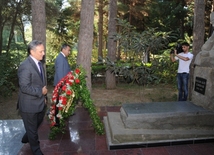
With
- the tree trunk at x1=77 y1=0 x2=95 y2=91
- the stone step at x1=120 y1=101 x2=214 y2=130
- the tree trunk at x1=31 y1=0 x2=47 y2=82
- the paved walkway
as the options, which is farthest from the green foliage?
the paved walkway

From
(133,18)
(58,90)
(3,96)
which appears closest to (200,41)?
(58,90)

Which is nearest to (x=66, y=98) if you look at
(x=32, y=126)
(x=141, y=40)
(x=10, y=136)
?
(x=32, y=126)

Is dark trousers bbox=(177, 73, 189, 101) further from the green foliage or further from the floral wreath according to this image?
the floral wreath

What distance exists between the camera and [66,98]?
11.2ft

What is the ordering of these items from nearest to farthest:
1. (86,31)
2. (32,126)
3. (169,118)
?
(32,126) → (169,118) → (86,31)

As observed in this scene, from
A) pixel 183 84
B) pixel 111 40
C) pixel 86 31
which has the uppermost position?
pixel 86 31

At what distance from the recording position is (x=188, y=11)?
13.2 metres

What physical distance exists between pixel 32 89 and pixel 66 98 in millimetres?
801

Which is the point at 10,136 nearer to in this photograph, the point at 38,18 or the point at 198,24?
the point at 38,18

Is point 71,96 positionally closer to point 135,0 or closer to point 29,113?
point 29,113

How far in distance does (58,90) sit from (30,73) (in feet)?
2.74

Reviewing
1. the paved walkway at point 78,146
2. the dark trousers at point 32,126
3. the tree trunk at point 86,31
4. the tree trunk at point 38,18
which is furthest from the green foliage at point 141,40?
the dark trousers at point 32,126

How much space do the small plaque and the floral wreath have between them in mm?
2201

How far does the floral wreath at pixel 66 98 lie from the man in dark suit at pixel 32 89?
0.50 m
